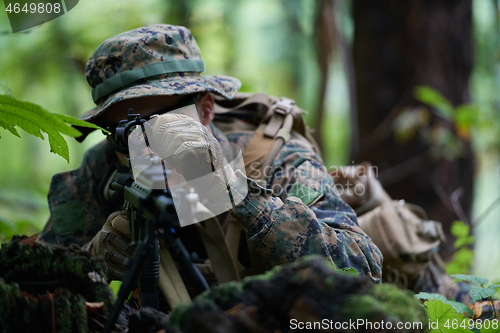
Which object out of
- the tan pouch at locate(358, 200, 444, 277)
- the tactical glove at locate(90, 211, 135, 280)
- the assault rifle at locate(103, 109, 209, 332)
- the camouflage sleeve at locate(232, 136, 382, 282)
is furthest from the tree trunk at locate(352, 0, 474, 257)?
the assault rifle at locate(103, 109, 209, 332)

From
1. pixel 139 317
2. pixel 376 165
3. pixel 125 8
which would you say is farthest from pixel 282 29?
pixel 139 317

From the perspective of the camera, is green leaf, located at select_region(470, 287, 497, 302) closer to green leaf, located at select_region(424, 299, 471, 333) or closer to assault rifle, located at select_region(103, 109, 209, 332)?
green leaf, located at select_region(424, 299, 471, 333)

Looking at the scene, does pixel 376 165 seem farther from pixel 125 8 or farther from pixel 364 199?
pixel 125 8

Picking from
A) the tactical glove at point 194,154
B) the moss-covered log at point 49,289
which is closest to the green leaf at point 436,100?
the tactical glove at point 194,154

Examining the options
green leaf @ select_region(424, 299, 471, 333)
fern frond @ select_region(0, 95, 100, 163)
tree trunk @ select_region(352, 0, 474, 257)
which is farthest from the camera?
tree trunk @ select_region(352, 0, 474, 257)

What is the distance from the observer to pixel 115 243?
1.81 metres

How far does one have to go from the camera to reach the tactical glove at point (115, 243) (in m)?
1.80

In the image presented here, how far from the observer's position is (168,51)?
2.36 m

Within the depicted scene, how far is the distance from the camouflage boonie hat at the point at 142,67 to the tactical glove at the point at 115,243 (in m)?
0.63

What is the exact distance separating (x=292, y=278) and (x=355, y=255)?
103 cm

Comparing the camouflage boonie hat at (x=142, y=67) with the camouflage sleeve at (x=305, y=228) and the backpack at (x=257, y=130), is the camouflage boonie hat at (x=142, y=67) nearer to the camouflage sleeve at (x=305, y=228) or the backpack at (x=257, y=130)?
the backpack at (x=257, y=130)

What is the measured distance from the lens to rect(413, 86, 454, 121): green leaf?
3.94m

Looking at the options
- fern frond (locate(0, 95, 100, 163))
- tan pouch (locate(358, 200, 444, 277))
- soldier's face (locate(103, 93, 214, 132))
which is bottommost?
tan pouch (locate(358, 200, 444, 277))

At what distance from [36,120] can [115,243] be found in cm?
61
